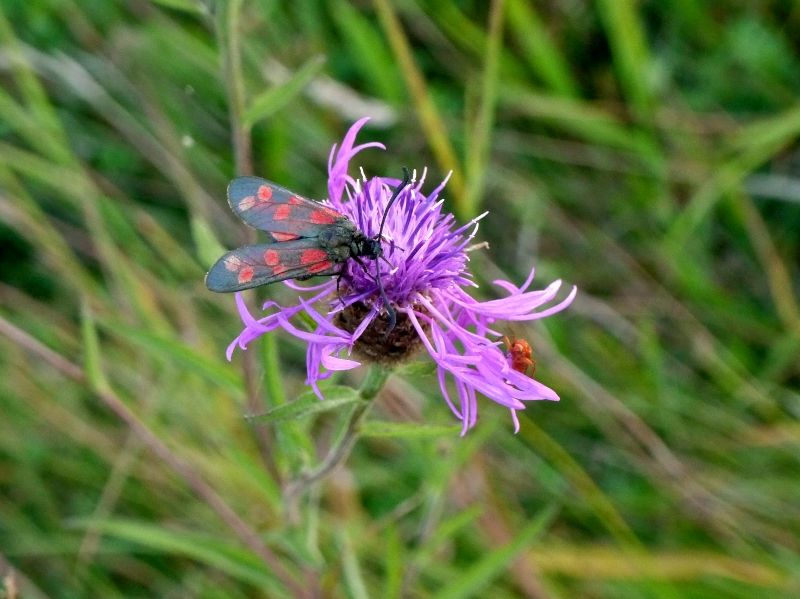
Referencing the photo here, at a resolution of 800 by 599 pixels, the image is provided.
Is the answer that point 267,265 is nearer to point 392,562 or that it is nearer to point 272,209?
point 272,209

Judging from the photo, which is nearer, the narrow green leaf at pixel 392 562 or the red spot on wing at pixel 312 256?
the red spot on wing at pixel 312 256

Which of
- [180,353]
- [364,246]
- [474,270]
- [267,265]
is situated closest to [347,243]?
[364,246]

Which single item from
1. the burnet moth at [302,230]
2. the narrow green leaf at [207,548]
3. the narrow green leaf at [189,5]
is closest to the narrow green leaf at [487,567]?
the narrow green leaf at [207,548]

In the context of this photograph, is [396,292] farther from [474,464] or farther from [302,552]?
[474,464]

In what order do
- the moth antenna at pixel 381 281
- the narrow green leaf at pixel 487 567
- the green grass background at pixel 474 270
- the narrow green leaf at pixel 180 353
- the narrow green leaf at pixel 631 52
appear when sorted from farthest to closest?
the narrow green leaf at pixel 631 52 < the green grass background at pixel 474 270 < the narrow green leaf at pixel 487 567 < the narrow green leaf at pixel 180 353 < the moth antenna at pixel 381 281

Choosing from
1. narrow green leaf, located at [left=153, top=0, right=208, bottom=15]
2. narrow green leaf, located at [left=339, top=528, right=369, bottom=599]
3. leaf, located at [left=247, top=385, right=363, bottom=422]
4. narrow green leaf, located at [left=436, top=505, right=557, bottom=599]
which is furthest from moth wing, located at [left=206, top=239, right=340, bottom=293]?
narrow green leaf, located at [left=436, top=505, right=557, bottom=599]

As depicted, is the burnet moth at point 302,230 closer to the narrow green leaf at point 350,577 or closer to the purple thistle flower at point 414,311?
the purple thistle flower at point 414,311
